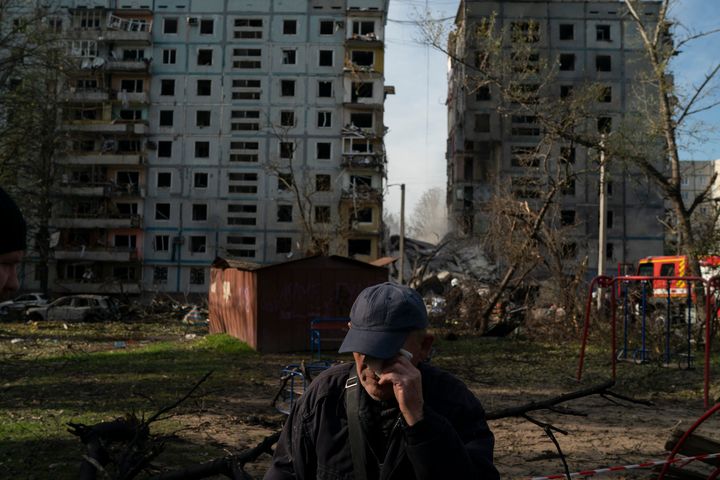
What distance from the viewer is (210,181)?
159 ft

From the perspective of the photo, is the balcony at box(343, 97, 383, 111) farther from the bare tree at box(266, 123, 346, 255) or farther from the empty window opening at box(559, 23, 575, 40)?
the empty window opening at box(559, 23, 575, 40)

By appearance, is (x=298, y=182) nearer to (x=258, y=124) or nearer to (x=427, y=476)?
(x=258, y=124)

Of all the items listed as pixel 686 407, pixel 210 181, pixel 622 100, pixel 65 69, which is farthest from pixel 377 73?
→ pixel 686 407

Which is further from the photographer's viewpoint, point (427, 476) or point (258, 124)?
point (258, 124)

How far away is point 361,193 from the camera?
47.2 metres

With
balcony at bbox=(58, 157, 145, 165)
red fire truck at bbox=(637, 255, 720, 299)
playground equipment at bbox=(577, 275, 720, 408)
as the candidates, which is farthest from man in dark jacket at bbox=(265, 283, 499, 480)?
balcony at bbox=(58, 157, 145, 165)

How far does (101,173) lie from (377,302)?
165 ft

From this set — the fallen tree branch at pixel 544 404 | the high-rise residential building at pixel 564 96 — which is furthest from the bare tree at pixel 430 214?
the fallen tree branch at pixel 544 404

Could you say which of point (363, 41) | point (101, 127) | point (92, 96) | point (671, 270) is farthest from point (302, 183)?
point (671, 270)

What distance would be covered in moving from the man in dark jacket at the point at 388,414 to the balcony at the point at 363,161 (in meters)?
45.6

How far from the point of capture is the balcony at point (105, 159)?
4778 cm

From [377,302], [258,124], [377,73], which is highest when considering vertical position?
[377,73]

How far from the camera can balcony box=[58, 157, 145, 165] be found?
4778 cm

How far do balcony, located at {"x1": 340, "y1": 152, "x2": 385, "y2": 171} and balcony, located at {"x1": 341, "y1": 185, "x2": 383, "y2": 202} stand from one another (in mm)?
1451
